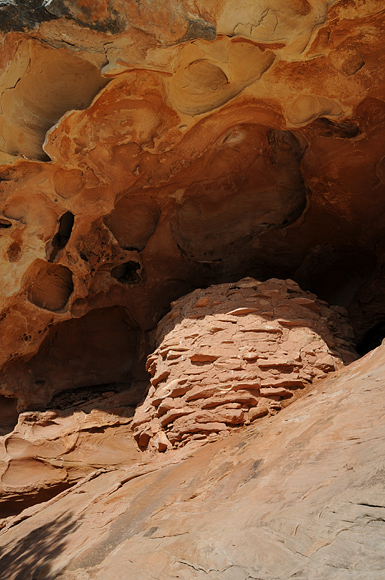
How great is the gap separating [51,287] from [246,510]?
4.54 meters

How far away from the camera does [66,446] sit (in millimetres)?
Answer: 6070

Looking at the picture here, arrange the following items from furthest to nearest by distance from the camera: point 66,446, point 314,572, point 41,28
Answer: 1. point 66,446
2. point 41,28
3. point 314,572

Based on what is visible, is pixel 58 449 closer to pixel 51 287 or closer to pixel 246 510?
pixel 51 287

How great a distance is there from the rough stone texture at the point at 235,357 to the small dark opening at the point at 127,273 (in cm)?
111

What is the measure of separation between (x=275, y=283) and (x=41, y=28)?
3417mm

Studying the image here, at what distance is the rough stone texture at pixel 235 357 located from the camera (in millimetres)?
5121

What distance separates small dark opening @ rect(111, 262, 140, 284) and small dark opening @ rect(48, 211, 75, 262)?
100 cm

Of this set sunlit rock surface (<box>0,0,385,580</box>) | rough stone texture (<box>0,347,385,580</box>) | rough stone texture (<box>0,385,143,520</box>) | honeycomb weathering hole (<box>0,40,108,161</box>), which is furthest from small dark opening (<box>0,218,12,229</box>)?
rough stone texture (<box>0,347,385,580</box>)

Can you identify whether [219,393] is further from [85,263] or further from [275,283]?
[85,263]

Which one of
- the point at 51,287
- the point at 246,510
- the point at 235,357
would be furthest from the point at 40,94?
the point at 246,510

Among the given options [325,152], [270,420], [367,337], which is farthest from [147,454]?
[325,152]

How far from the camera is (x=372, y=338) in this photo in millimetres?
7211

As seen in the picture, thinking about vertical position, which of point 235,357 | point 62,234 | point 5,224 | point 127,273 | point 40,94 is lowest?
point 235,357

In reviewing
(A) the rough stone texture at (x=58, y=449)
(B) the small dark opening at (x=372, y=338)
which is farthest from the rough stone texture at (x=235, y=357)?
(B) the small dark opening at (x=372, y=338)
